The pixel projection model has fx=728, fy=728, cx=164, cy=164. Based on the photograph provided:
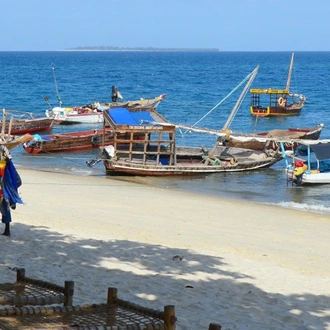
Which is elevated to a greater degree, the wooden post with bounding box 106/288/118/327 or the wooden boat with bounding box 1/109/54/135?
the wooden post with bounding box 106/288/118/327

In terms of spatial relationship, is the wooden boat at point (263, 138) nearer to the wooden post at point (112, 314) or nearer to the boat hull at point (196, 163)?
the boat hull at point (196, 163)

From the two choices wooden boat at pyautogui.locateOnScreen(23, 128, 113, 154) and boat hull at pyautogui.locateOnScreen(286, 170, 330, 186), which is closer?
boat hull at pyautogui.locateOnScreen(286, 170, 330, 186)

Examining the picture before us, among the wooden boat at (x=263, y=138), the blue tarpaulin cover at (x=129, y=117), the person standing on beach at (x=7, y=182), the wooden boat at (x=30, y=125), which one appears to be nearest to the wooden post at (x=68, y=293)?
the person standing on beach at (x=7, y=182)

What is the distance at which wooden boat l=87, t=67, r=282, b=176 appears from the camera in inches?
989

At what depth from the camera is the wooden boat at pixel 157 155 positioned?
Answer: 25125 mm

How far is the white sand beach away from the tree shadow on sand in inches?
0.6

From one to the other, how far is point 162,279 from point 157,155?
16279mm

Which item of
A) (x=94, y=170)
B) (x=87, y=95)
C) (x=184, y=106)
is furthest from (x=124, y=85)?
(x=94, y=170)

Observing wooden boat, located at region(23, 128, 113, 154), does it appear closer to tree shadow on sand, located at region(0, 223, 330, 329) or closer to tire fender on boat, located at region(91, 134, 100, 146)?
tire fender on boat, located at region(91, 134, 100, 146)

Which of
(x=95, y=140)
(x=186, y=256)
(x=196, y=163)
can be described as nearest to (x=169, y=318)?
(x=186, y=256)

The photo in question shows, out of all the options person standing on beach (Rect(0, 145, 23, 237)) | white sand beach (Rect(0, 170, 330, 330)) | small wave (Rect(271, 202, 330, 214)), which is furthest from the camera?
small wave (Rect(271, 202, 330, 214))

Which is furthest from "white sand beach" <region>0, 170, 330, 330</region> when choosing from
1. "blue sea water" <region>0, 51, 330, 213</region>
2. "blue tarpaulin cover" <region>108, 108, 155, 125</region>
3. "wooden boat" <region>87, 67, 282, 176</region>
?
"blue tarpaulin cover" <region>108, 108, 155, 125</region>

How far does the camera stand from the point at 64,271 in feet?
31.8

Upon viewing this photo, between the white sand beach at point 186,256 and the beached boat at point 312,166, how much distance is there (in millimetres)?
5604
